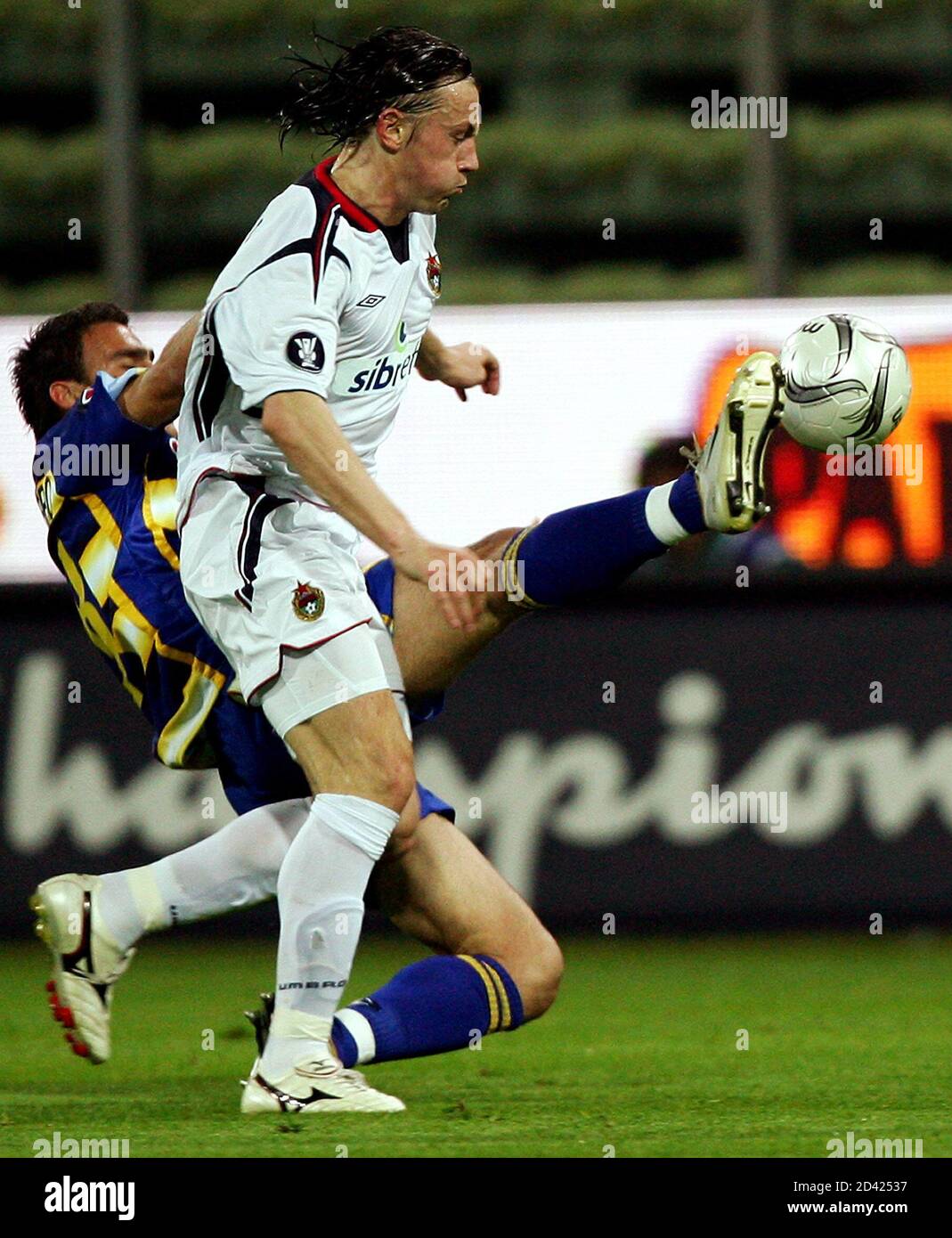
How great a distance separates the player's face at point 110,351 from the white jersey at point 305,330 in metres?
0.71

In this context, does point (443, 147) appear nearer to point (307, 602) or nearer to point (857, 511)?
point (307, 602)

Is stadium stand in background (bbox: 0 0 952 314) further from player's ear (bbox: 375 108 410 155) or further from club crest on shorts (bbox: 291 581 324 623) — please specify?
club crest on shorts (bbox: 291 581 324 623)

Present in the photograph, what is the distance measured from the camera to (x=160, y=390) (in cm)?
437

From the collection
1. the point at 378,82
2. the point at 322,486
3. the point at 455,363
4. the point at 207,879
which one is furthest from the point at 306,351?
the point at 207,879

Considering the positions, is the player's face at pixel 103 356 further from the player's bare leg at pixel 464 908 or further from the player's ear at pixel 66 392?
the player's bare leg at pixel 464 908

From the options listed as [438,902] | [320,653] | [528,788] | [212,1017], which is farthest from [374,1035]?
[528,788]

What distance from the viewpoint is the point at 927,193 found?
8195 millimetres

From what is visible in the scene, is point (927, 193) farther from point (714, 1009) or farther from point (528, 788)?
point (714, 1009)

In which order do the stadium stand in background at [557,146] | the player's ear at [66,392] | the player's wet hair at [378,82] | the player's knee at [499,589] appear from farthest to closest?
1. the stadium stand in background at [557,146]
2. the player's ear at [66,392]
3. the player's knee at [499,589]
4. the player's wet hair at [378,82]

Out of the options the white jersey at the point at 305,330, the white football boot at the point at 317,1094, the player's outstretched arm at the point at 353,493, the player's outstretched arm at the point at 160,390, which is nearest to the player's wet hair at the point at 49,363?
the player's outstretched arm at the point at 160,390

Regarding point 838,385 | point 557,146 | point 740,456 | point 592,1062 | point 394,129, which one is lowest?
point 592,1062

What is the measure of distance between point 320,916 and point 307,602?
0.53 metres

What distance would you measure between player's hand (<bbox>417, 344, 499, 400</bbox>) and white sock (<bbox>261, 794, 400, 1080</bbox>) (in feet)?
3.69

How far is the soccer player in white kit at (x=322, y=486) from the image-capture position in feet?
12.6
